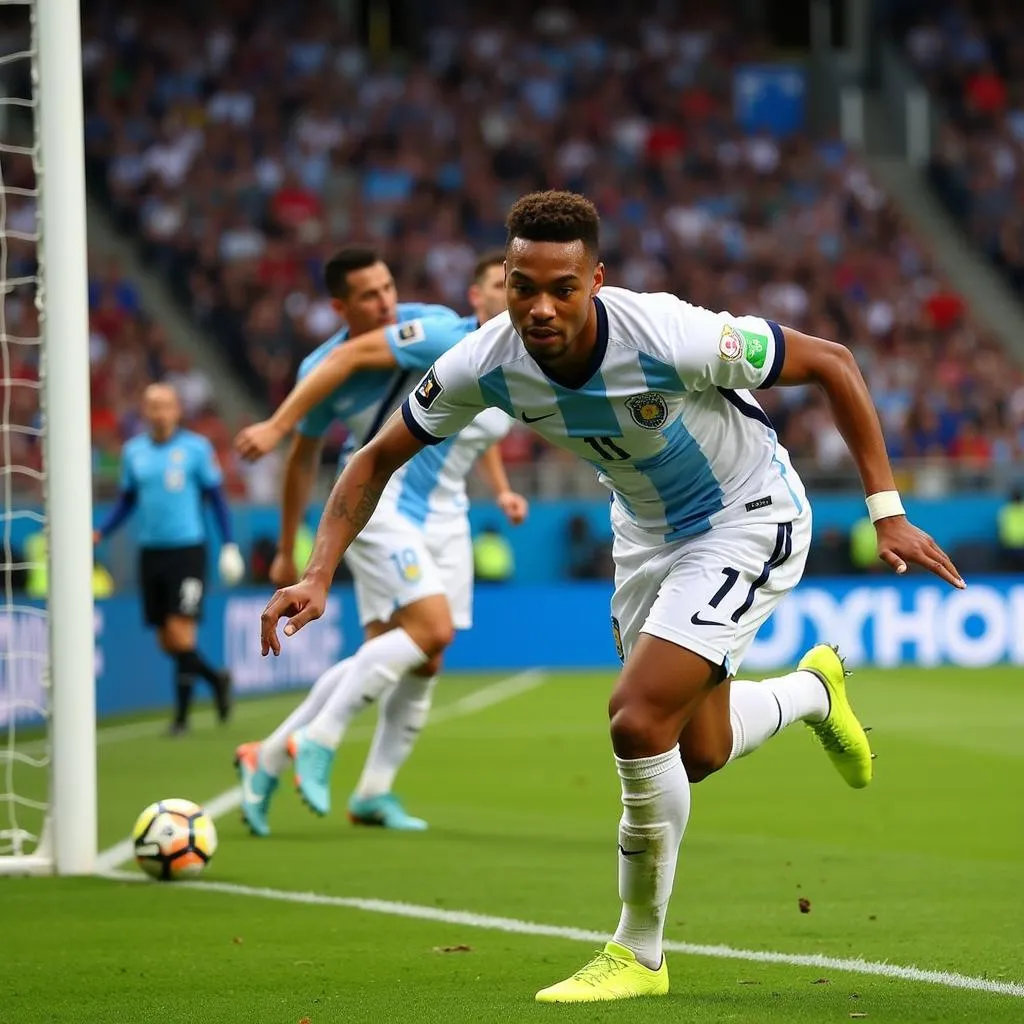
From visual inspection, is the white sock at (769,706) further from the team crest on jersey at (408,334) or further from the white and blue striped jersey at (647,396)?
the team crest on jersey at (408,334)

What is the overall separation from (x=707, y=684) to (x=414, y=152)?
23402 millimetres

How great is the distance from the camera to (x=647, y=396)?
16.5 feet

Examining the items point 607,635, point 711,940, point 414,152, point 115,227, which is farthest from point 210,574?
point 711,940

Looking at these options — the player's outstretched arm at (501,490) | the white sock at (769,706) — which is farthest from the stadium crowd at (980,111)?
the white sock at (769,706)

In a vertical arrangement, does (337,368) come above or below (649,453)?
above

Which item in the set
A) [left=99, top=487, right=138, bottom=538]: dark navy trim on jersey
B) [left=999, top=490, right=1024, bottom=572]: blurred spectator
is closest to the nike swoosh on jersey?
[left=99, top=487, right=138, bottom=538]: dark navy trim on jersey

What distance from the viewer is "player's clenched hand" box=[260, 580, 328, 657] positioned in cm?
470

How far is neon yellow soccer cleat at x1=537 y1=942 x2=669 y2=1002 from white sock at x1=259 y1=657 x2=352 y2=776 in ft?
11.5

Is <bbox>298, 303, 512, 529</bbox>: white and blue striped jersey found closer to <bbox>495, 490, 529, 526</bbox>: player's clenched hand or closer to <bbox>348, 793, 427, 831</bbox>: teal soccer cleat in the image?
<bbox>495, 490, 529, 526</bbox>: player's clenched hand

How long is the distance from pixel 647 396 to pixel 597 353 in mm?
187

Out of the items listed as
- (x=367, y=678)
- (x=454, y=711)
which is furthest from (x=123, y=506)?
(x=367, y=678)

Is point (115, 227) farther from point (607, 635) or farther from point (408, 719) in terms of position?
point (408, 719)

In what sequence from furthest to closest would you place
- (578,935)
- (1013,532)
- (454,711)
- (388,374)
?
(1013,532)
(454,711)
(388,374)
(578,935)

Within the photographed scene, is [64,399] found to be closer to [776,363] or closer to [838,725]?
[838,725]
